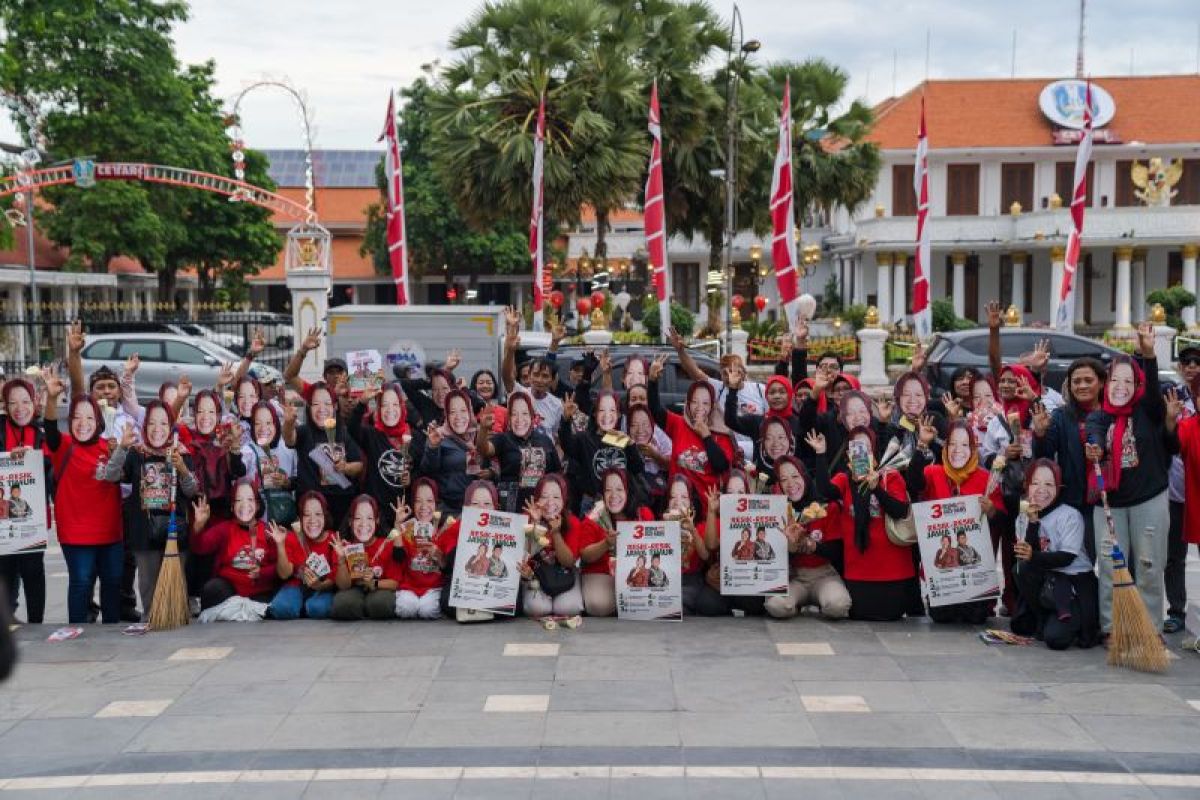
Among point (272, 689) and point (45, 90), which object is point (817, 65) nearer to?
point (45, 90)

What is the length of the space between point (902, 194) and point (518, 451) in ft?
117

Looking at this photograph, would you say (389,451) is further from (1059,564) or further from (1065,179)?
(1065,179)

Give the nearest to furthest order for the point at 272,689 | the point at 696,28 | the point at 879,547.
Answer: the point at 272,689 < the point at 879,547 < the point at 696,28

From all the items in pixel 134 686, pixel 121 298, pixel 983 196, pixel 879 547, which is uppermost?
pixel 983 196

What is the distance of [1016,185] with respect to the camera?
4244cm

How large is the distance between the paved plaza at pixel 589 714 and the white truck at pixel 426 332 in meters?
7.33

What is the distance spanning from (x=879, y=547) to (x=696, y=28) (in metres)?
22.3

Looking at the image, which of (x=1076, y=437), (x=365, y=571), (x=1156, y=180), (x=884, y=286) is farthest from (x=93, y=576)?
(x=1156, y=180)

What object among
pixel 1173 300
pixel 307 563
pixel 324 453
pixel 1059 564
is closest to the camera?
pixel 1059 564

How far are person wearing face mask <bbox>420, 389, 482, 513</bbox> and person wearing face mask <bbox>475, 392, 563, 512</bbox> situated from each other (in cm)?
13

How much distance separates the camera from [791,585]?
8.98m

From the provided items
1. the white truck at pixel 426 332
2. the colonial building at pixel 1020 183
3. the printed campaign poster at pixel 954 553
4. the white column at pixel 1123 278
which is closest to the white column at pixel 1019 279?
the colonial building at pixel 1020 183

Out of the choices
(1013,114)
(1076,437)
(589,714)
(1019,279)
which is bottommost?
(589,714)

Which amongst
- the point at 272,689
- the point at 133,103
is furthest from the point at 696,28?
the point at 272,689
